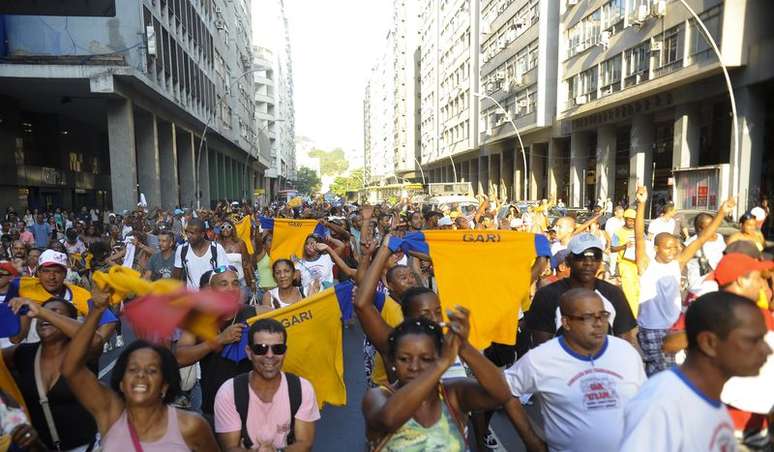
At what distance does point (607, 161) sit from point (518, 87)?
12.0 meters

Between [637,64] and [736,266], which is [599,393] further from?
[637,64]

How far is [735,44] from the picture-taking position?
63.8 feet

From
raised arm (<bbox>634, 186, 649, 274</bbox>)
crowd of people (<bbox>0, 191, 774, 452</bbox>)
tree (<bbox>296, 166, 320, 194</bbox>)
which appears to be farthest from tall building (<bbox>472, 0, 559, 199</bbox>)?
tree (<bbox>296, 166, 320, 194</bbox>)

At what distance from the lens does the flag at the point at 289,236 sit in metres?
8.28

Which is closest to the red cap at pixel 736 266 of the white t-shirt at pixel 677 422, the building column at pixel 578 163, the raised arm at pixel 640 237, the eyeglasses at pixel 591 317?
the eyeglasses at pixel 591 317

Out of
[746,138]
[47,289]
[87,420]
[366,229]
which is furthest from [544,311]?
[746,138]

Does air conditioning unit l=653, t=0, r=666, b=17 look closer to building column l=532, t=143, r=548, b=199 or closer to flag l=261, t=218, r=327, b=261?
building column l=532, t=143, r=548, b=199

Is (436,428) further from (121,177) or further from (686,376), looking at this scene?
→ (121,177)

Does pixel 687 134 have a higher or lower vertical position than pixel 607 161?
higher

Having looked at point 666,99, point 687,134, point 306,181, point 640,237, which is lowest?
point 640,237

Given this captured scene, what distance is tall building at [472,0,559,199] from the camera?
36.0m

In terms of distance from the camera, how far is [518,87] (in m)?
40.2

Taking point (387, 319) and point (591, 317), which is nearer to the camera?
point (591, 317)

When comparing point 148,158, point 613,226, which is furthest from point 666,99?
point 148,158
